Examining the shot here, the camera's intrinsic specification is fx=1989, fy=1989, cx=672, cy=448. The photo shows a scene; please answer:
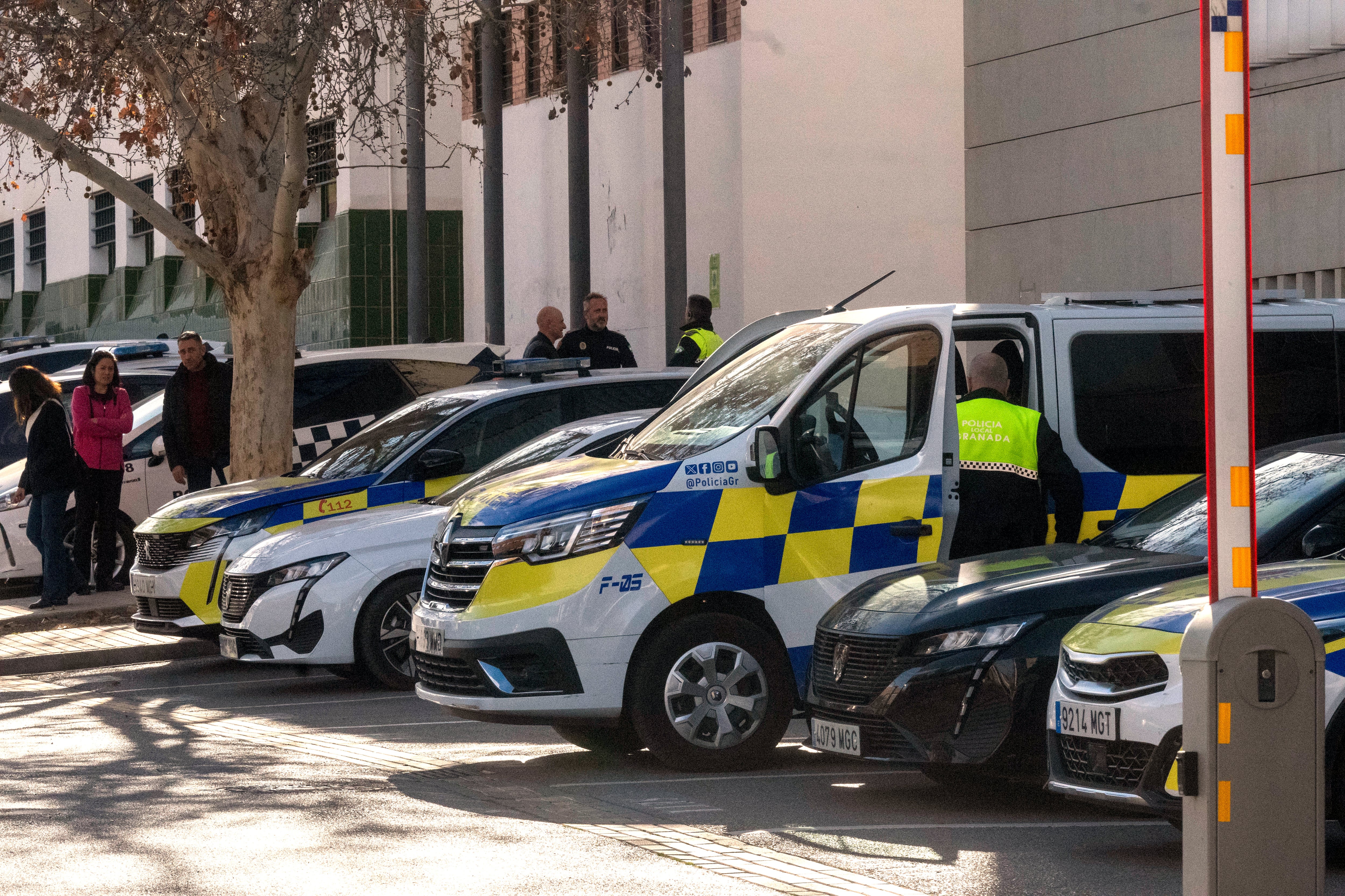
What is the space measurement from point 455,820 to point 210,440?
9.17 metres

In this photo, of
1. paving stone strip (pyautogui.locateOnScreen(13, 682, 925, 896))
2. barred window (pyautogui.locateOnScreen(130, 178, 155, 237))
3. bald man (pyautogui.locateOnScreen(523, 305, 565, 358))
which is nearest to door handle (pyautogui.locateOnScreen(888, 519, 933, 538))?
paving stone strip (pyautogui.locateOnScreen(13, 682, 925, 896))

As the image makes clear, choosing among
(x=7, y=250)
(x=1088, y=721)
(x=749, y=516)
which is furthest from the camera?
(x=7, y=250)

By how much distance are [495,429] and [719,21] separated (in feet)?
37.8

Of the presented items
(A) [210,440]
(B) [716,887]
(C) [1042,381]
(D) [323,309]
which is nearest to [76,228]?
(D) [323,309]

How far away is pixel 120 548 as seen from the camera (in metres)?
16.5

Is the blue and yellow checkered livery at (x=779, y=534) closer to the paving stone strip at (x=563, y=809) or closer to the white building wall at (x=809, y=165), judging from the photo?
the paving stone strip at (x=563, y=809)

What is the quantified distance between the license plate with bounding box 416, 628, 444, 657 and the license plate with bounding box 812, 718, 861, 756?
184cm

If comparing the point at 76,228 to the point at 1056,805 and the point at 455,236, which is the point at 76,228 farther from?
the point at 1056,805

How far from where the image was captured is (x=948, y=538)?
29.3 feet

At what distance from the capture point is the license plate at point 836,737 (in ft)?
24.8

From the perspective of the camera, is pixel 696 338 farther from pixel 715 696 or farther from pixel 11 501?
pixel 715 696

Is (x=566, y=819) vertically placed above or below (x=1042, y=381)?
below

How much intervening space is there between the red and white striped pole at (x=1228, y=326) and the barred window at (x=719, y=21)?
17695 mm

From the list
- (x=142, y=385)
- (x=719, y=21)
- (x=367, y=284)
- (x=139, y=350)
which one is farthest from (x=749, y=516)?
(x=367, y=284)
